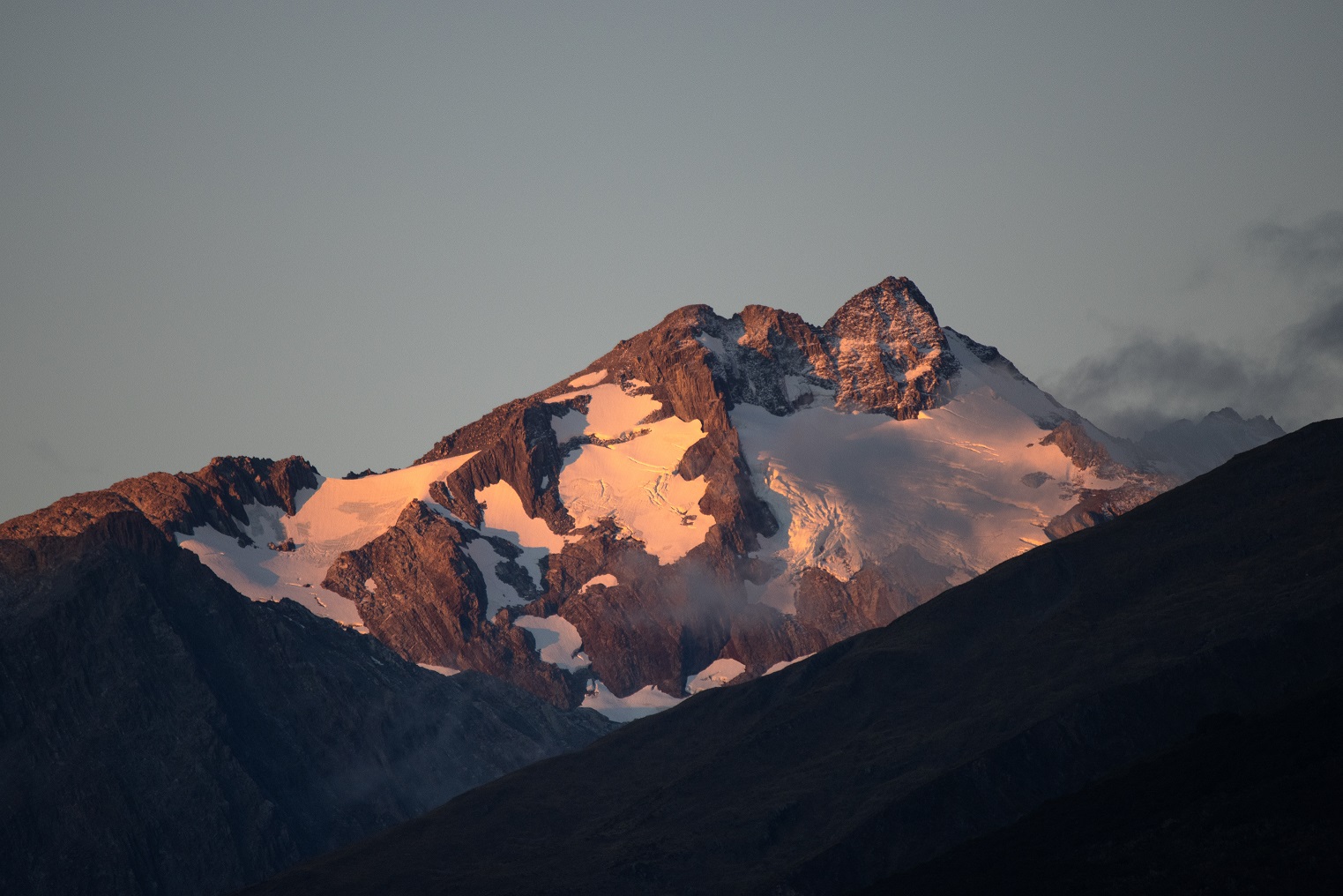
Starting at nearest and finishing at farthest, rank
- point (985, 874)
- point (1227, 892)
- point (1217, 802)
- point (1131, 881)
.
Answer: point (1227, 892) < point (1131, 881) < point (1217, 802) < point (985, 874)

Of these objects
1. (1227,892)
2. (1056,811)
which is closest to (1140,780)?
(1056,811)

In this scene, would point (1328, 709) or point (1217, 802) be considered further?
point (1328, 709)

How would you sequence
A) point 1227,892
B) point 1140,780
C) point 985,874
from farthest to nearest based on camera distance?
point 1140,780 < point 985,874 < point 1227,892

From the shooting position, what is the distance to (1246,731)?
6334 inches

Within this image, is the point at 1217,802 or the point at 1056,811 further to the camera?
the point at 1056,811

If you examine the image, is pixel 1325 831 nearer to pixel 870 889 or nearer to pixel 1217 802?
pixel 1217 802

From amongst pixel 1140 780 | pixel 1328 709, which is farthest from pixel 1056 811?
pixel 1328 709

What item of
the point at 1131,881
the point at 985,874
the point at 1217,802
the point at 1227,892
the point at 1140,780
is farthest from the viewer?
the point at 1140,780

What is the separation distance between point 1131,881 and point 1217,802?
46.7 ft

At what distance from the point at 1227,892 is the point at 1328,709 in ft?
124

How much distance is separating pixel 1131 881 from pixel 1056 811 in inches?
1412

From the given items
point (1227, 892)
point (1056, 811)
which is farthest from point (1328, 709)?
point (1227, 892)

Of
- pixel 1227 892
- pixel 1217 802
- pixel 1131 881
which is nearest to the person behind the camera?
pixel 1227 892

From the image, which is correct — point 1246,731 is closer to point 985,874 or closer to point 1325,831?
point 985,874
